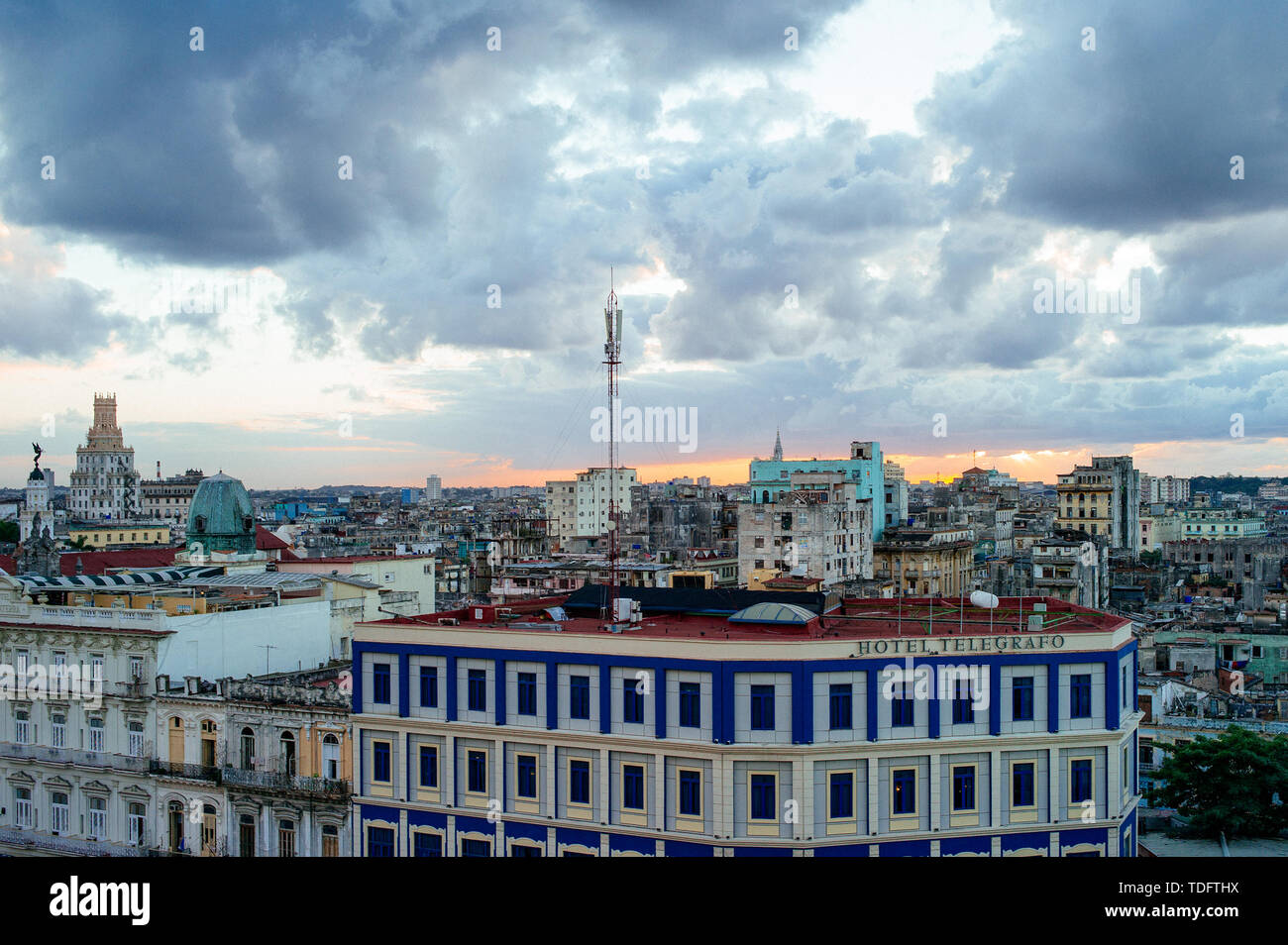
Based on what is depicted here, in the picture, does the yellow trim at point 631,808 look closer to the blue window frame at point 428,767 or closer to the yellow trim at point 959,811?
the blue window frame at point 428,767

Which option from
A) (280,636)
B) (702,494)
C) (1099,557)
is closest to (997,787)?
(280,636)

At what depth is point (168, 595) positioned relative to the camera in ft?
134

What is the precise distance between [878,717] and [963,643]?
2.62m

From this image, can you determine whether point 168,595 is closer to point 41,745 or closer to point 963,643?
point 41,745

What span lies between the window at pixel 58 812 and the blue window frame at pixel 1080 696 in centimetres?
3006

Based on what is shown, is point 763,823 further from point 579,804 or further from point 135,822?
point 135,822

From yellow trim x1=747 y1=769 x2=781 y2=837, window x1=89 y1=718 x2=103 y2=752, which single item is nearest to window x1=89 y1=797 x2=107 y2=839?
window x1=89 y1=718 x2=103 y2=752

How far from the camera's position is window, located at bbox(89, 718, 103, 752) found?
3688 cm

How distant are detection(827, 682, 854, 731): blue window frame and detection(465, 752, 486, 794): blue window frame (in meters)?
9.01

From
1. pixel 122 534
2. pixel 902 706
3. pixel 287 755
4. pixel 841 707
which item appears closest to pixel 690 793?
pixel 841 707

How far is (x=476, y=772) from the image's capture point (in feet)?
Answer: 99.7

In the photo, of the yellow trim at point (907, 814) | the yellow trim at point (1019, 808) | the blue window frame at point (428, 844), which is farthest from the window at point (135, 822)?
the yellow trim at point (1019, 808)

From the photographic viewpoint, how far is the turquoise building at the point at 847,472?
4306 inches

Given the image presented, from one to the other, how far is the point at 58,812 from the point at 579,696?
63.9 ft
